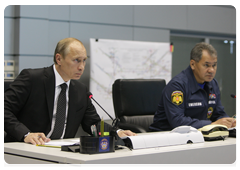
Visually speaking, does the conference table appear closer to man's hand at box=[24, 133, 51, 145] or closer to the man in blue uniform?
A: man's hand at box=[24, 133, 51, 145]

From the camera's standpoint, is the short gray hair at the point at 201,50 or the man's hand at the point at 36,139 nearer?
the man's hand at the point at 36,139

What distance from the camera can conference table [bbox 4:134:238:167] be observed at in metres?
1.31

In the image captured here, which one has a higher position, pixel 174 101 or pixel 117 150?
pixel 174 101

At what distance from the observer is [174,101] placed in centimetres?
238

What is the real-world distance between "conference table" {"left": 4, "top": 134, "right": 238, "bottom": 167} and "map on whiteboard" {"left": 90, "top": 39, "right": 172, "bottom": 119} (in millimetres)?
2448

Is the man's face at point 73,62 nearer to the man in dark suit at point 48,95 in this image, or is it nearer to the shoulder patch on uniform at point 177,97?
the man in dark suit at point 48,95

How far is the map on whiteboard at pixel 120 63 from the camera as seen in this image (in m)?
4.09

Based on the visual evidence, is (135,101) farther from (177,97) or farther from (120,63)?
(120,63)

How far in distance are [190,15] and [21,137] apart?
3868mm

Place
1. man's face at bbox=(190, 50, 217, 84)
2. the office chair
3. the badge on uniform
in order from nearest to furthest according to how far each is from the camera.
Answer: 1. man's face at bbox=(190, 50, 217, 84)
2. the badge on uniform
3. the office chair

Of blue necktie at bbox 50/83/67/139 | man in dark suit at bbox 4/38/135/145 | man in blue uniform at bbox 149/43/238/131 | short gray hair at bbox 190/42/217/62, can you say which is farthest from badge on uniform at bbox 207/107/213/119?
blue necktie at bbox 50/83/67/139

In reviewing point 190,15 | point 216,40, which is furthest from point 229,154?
point 216,40

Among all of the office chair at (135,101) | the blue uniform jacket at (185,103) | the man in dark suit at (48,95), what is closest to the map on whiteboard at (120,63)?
the office chair at (135,101)
